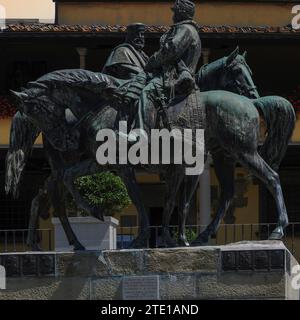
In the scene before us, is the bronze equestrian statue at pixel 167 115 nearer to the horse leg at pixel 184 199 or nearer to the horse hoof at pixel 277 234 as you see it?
the horse hoof at pixel 277 234

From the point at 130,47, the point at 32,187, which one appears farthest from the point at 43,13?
the point at 130,47

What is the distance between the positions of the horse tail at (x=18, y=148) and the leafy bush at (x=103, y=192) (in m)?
8.22

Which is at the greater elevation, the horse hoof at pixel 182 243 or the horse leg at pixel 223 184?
the horse leg at pixel 223 184

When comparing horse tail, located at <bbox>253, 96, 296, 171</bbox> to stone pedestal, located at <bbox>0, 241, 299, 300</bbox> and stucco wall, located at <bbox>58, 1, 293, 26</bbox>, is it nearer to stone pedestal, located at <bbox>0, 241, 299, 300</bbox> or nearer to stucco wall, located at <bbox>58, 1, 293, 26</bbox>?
stone pedestal, located at <bbox>0, 241, 299, 300</bbox>

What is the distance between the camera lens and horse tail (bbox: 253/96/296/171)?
46.3 ft

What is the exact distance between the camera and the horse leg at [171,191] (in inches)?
550

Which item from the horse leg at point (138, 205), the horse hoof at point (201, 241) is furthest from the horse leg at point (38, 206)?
the horse hoof at point (201, 241)

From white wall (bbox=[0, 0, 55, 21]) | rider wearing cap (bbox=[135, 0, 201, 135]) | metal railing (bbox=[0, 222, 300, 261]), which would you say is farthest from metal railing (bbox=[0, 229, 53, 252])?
rider wearing cap (bbox=[135, 0, 201, 135])

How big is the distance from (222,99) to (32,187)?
58.7ft

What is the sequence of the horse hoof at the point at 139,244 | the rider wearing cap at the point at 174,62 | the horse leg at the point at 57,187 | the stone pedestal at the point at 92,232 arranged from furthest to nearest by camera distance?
the stone pedestal at the point at 92,232
the horse leg at the point at 57,187
the horse hoof at the point at 139,244
the rider wearing cap at the point at 174,62

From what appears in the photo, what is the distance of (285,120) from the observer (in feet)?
46.4

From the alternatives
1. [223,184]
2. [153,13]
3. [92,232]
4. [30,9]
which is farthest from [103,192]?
[30,9]
